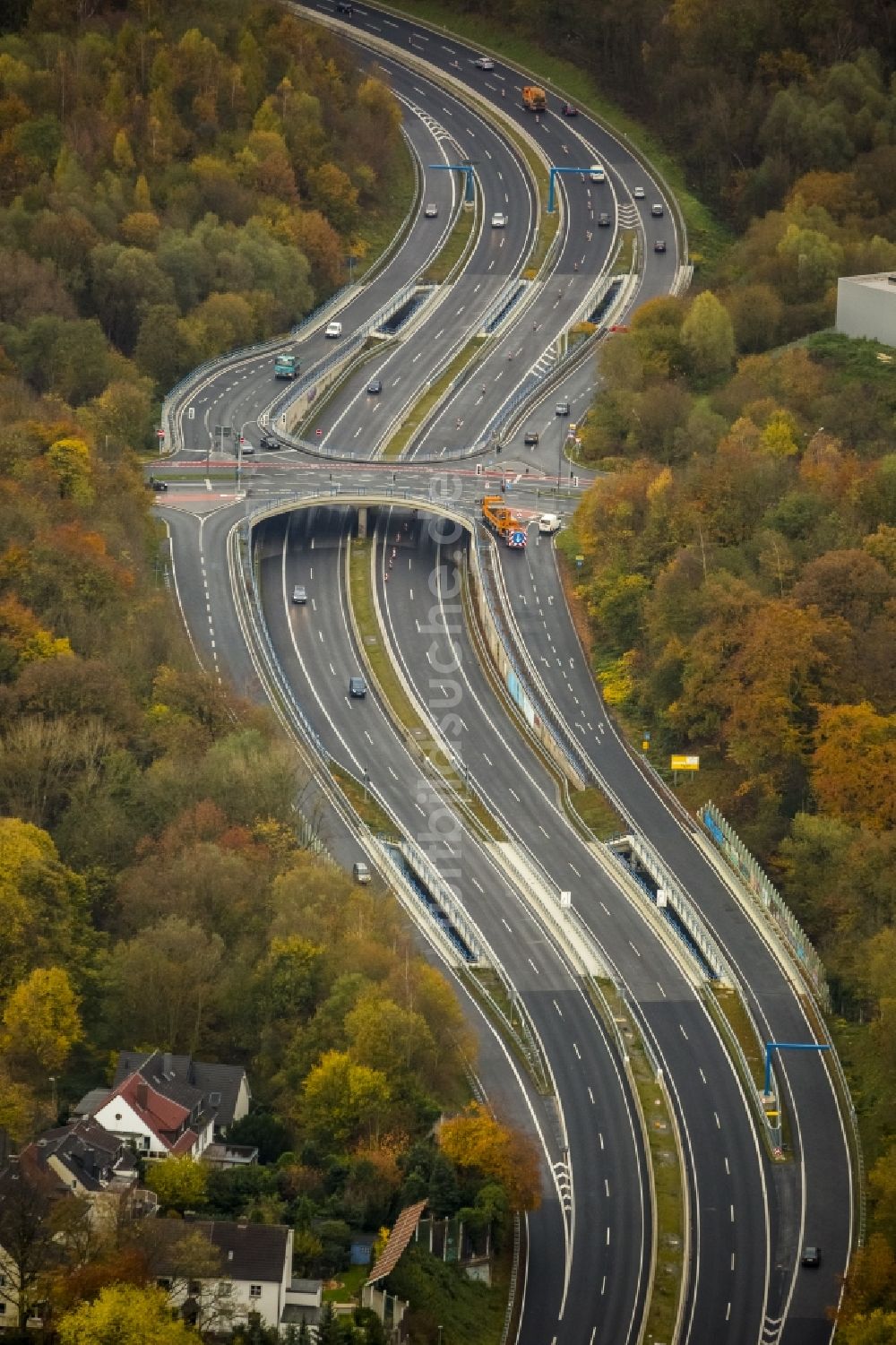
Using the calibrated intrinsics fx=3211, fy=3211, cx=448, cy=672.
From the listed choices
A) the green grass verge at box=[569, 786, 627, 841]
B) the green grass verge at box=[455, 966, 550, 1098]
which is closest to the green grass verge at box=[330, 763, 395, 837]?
the green grass verge at box=[569, 786, 627, 841]

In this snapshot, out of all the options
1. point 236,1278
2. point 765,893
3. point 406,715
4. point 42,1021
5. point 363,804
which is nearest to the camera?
point 236,1278

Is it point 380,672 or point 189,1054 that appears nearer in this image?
point 189,1054

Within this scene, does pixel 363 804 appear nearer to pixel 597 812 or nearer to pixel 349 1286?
pixel 597 812

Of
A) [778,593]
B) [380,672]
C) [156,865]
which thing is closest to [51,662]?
[156,865]

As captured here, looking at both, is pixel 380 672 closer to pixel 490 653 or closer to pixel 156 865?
pixel 490 653

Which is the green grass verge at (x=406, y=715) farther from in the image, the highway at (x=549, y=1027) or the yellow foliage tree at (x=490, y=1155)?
the yellow foliage tree at (x=490, y=1155)

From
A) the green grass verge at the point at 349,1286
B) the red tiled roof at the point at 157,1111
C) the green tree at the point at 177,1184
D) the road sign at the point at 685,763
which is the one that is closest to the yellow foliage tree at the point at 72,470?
the road sign at the point at 685,763

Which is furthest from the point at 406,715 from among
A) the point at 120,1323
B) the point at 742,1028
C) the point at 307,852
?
the point at 120,1323
